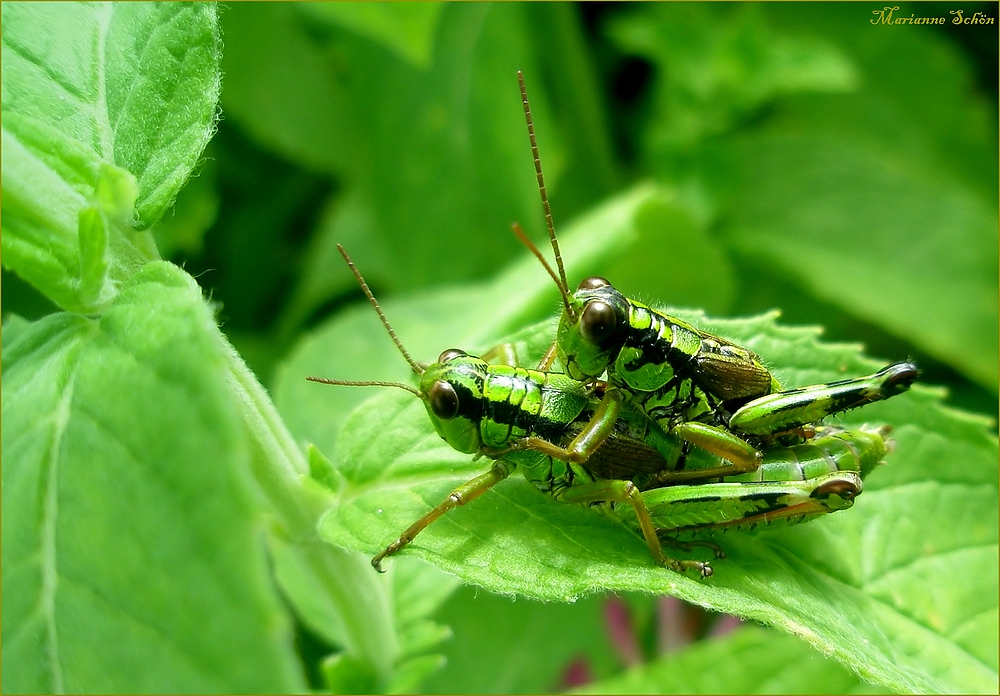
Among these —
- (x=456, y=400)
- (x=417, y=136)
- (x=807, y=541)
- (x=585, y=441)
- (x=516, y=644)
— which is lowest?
(x=516, y=644)

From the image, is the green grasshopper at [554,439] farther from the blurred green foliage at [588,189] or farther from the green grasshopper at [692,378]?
A: the blurred green foliage at [588,189]

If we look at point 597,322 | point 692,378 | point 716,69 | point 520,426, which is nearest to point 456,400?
point 520,426

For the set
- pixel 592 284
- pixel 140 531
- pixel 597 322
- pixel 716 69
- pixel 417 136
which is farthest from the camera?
pixel 417 136

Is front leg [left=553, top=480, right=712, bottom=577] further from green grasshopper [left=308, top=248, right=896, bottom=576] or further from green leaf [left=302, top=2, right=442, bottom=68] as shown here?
green leaf [left=302, top=2, right=442, bottom=68]

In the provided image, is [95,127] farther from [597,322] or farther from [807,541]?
[807,541]

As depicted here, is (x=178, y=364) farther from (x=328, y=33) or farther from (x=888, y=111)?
(x=888, y=111)

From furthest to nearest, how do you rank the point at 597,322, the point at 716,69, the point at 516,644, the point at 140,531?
the point at 716,69, the point at 516,644, the point at 597,322, the point at 140,531

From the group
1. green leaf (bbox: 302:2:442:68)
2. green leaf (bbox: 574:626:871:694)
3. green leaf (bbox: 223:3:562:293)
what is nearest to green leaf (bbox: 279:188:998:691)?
green leaf (bbox: 574:626:871:694)
